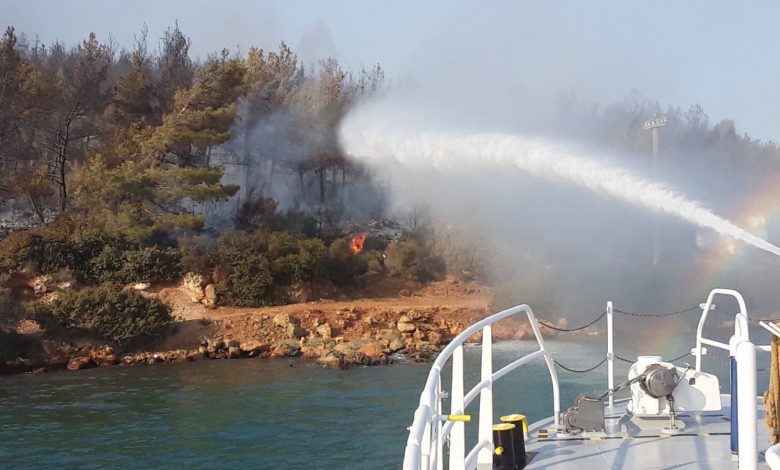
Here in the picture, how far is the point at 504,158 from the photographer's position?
111 ft

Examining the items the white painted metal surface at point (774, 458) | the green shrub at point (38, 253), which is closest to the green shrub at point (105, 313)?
the green shrub at point (38, 253)

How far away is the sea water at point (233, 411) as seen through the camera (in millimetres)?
14719

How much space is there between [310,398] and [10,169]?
3387cm

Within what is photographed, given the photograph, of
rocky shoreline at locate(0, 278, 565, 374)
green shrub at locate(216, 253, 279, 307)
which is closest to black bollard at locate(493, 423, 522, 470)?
rocky shoreline at locate(0, 278, 565, 374)

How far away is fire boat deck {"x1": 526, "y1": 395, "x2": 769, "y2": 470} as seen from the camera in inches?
286

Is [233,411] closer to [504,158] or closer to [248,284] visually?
[248,284]

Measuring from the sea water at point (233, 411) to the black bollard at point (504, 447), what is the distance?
6.78 metres

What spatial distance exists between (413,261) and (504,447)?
3717cm

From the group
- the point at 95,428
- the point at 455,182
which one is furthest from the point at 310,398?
the point at 455,182

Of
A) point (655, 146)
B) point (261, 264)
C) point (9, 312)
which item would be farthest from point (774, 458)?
point (655, 146)

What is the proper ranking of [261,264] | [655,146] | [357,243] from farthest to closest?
[655,146]
[357,243]
[261,264]

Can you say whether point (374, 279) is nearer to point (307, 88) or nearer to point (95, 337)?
point (95, 337)

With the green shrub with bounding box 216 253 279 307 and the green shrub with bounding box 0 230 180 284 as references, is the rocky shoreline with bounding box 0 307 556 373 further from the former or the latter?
the green shrub with bounding box 0 230 180 284

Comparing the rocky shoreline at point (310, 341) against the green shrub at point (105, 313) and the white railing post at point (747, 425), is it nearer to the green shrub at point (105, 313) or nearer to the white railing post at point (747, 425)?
the green shrub at point (105, 313)
